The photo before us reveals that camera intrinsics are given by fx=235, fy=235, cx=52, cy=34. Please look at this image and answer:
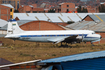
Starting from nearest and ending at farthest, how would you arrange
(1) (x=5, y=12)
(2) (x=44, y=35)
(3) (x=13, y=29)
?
(2) (x=44, y=35) < (3) (x=13, y=29) < (1) (x=5, y=12)

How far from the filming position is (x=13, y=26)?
4316 cm

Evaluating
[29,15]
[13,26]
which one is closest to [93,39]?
[13,26]

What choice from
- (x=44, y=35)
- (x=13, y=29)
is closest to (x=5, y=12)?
(x=13, y=29)

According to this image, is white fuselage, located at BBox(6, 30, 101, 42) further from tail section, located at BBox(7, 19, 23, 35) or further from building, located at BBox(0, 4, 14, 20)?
building, located at BBox(0, 4, 14, 20)

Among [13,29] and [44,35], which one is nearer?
[44,35]

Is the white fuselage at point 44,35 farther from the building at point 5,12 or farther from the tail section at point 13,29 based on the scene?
the building at point 5,12

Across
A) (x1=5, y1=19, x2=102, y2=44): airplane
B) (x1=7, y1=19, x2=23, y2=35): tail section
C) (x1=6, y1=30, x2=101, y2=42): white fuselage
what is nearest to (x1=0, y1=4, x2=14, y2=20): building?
(x1=7, y1=19, x2=23, y2=35): tail section

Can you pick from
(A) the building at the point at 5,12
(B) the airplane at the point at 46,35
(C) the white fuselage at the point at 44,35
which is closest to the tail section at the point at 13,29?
(B) the airplane at the point at 46,35

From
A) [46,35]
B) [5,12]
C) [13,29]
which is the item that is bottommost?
[5,12]

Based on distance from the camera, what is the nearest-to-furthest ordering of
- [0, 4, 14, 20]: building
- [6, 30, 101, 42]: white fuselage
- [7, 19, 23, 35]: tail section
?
[6, 30, 101, 42]: white fuselage → [7, 19, 23, 35]: tail section → [0, 4, 14, 20]: building

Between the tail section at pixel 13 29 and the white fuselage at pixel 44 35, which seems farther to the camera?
the tail section at pixel 13 29

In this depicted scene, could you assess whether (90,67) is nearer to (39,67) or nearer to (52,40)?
(39,67)

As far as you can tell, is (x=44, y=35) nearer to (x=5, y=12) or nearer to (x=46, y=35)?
(x=46, y=35)

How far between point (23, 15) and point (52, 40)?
6676cm
